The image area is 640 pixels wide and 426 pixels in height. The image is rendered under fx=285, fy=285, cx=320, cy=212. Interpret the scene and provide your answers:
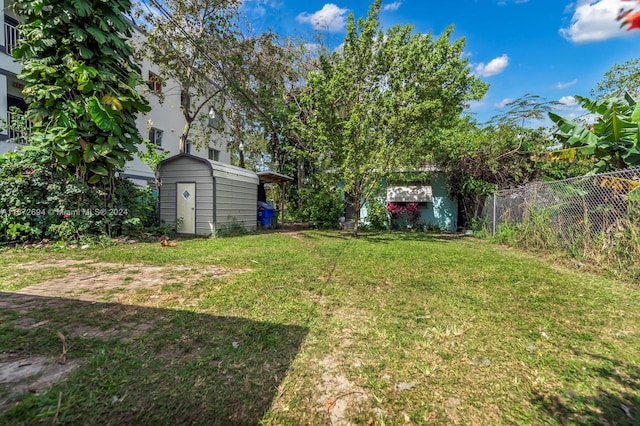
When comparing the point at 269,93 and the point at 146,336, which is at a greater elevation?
the point at 269,93

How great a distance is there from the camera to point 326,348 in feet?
8.19

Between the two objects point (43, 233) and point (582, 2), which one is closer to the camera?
point (582, 2)

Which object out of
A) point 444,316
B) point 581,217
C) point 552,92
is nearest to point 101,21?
point 444,316

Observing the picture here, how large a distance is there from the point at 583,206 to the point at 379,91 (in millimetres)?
6209

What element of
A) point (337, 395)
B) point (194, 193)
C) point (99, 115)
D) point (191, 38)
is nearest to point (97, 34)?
point (99, 115)

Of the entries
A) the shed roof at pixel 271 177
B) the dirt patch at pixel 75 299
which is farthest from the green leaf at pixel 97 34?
the shed roof at pixel 271 177

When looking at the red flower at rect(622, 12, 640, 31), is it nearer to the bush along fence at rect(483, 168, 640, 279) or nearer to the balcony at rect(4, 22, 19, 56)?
the bush along fence at rect(483, 168, 640, 279)

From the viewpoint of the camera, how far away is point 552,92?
11.1 m

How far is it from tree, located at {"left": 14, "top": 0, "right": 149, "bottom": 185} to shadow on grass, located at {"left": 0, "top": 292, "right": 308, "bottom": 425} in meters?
5.05

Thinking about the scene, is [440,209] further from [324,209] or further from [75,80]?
[75,80]

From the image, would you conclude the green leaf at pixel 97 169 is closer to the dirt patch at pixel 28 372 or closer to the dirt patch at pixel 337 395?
the dirt patch at pixel 28 372

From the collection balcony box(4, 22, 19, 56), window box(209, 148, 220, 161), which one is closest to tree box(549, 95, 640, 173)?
balcony box(4, 22, 19, 56)

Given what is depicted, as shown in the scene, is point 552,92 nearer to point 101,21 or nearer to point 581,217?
point 581,217

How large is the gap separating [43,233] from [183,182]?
13.0 feet
